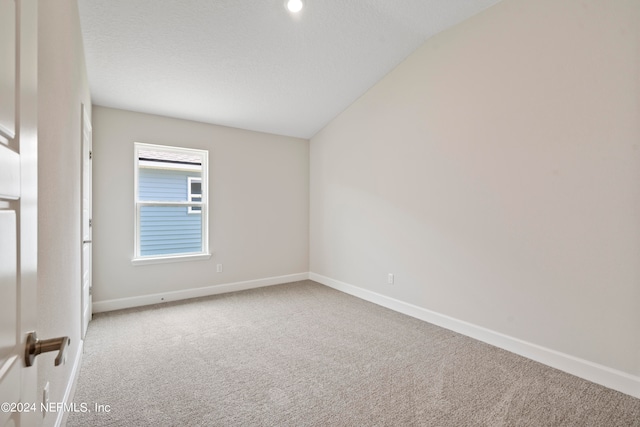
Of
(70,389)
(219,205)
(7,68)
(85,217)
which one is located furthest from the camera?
(219,205)

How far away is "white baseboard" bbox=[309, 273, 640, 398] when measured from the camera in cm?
209

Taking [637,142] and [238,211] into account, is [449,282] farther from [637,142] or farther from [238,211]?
[238,211]

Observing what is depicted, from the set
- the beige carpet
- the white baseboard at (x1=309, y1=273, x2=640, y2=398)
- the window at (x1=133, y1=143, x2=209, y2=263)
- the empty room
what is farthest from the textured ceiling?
the white baseboard at (x1=309, y1=273, x2=640, y2=398)

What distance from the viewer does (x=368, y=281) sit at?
161 inches

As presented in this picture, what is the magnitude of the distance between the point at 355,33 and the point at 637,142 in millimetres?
2422

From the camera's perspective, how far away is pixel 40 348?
2.23 feet

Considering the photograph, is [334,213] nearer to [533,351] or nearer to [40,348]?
[533,351]

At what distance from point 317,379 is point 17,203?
2.09m

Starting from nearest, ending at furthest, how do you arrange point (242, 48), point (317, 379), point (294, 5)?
point (317, 379), point (294, 5), point (242, 48)

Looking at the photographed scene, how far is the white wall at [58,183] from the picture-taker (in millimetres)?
1323

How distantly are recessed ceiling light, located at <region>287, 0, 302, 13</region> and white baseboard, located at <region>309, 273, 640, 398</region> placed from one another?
3.22 meters

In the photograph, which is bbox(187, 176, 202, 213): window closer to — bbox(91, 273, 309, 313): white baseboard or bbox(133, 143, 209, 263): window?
bbox(133, 143, 209, 263): window

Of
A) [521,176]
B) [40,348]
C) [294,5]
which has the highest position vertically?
[294,5]

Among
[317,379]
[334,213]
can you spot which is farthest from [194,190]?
[317,379]
